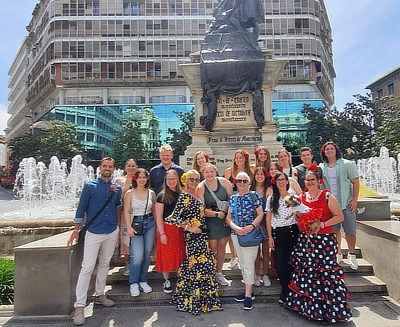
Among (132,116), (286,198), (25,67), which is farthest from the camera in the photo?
(25,67)

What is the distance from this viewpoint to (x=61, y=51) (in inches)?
1928

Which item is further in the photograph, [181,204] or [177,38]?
[177,38]

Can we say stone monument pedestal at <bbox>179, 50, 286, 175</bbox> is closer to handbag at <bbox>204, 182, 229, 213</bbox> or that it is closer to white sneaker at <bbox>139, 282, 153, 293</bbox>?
handbag at <bbox>204, 182, 229, 213</bbox>

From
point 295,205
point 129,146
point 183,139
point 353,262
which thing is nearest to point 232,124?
point 353,262

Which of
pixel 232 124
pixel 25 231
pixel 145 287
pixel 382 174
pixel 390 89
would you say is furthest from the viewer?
pixel 390 89

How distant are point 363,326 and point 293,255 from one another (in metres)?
1.08

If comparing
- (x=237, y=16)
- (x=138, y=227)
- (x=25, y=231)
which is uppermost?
(x=237, y=16)

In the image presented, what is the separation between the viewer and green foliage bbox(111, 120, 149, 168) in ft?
133

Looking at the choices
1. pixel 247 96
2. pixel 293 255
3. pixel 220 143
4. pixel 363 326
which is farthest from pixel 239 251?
pixel 247 96

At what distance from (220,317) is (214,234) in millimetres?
1067

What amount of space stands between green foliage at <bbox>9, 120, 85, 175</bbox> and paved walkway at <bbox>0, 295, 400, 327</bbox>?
1413 inches

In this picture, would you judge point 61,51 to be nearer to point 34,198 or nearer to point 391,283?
point 34,198

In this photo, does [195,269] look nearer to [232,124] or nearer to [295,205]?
[295,205]

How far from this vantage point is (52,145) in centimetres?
3800
